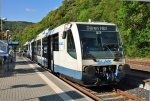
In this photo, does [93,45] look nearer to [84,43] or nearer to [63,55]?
[84,43]

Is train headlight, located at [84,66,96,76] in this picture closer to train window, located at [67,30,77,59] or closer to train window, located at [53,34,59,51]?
train window, located at [67,30,77,59]

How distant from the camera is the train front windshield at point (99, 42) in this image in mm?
14414

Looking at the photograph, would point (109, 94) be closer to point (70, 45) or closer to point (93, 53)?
point (93, 53)

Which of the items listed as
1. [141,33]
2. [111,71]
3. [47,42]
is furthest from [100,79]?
[141,33]

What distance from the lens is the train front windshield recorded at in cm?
1441

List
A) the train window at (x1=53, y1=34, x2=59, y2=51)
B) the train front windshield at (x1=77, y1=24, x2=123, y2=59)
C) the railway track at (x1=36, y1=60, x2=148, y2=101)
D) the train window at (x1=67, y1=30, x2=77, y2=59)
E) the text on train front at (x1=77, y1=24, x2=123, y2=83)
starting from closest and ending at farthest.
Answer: the railway track at (x1=36, y1=60, x2=148, y2=101) → the text on train front at (x1=77, y1=24, x2=123, y2=83) → the train front windshield at (x1=77, y1=24, x2=123, y2=59) → the train window at (x1=67, y1=30, x2=77, y2=59) → the train window at (x1=53, y1=34, x2=59, y2=51)

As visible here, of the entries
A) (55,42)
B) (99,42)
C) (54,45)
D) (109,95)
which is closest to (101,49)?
(99,42)

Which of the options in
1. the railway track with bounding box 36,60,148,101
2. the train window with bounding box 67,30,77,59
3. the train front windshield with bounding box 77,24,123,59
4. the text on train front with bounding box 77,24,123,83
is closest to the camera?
the railway track with bounding box 36,60,148,101

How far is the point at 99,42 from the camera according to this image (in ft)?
48.6

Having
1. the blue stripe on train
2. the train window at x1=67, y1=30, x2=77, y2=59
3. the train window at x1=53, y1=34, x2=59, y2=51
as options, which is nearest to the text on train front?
the blue stripe on train

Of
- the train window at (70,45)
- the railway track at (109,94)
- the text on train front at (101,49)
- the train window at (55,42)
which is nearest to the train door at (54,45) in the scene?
the train window at (55,42)

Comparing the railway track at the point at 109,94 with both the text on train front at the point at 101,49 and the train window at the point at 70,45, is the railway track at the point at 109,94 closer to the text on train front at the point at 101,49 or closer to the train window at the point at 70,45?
the text on train front at the point at 101,49

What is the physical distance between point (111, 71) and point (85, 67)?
125cm

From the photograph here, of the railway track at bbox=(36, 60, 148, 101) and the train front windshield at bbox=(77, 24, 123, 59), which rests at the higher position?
the train front windshield at bbox=(77, 24, 123, 59)
